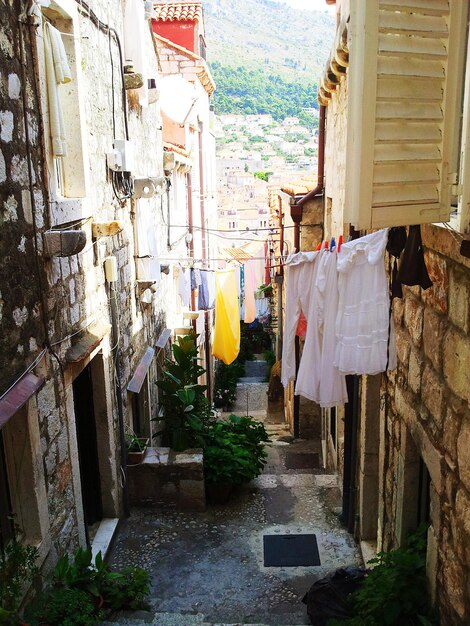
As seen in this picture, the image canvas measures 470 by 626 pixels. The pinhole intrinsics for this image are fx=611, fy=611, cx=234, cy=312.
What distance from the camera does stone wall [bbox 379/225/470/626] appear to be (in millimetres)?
3129

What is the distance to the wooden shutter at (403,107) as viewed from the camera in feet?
8.48

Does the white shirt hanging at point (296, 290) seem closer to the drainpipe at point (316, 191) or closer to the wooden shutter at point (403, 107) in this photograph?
the wooden shutter at point (403, 107)

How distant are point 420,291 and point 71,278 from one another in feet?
9.56

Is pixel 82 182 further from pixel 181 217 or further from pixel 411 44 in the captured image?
pixel 181 217

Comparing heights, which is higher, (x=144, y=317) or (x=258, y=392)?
(x=144, y=317)

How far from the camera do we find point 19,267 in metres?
4.01

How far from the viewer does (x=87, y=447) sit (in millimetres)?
6641

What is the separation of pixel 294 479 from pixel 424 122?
6615mm

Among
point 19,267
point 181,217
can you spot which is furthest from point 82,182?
point 181,217

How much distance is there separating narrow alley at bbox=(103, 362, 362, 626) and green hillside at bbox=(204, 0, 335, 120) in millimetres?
83942

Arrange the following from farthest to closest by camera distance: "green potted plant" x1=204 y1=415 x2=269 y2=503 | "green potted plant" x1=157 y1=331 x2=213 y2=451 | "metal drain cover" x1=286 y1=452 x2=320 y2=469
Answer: "metal drain cover" x1=286 y1=452 x2=320 y2=469 < "green potted plant" x1=157 y1=331 x2=213 y2=451 < "green potted plant" x1=204 y1=415 x2=269 y2=503

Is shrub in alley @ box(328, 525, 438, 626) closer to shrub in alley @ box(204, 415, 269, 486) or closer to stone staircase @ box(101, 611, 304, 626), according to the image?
stone staircase @ box(101, 611, 304, 626)

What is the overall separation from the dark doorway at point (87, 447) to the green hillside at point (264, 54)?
84163 mm

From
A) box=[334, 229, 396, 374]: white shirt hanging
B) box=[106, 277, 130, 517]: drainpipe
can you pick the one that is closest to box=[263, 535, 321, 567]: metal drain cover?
box=[106, 277, 130, 517]: drainpipe
